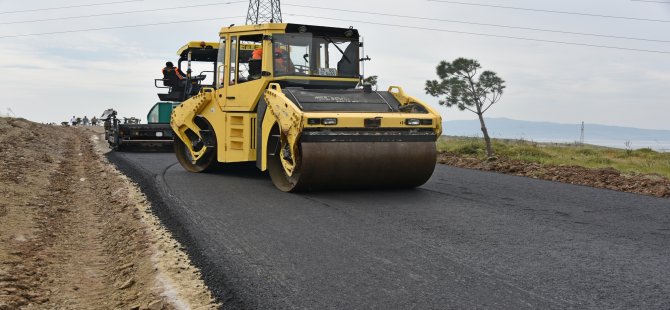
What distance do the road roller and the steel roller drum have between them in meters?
0.01

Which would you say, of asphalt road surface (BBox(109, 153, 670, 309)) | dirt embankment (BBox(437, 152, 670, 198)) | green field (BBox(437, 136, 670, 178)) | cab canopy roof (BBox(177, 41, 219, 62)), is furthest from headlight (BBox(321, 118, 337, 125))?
green field (BBox(437, 136, 670, 178))

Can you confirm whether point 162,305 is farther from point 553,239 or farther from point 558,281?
point 553,239

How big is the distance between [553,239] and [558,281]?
144cm

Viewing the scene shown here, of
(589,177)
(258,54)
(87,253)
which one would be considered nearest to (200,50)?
(258,54)

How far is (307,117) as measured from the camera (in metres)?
7.86

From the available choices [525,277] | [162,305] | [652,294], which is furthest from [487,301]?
[162,305]

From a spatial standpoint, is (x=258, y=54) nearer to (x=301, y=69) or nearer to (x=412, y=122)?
(x=301, y=69)

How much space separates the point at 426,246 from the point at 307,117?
3.11m

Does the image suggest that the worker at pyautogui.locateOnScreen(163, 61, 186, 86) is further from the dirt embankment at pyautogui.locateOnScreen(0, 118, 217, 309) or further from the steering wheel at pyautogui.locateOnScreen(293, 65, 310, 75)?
the steering wheel at pyautogui.locateOnScreen(293, 65, 310, 75)

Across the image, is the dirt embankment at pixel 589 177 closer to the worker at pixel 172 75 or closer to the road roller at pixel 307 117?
the road roller at pixel 307 117

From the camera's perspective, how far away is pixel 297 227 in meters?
6.09

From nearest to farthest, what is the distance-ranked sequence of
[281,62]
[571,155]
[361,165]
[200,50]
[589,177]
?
1. [361,165]
2. [281,62]
3. [589,177]
4. [200,50]
5. [571,155]

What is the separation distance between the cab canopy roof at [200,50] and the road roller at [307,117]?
424cm

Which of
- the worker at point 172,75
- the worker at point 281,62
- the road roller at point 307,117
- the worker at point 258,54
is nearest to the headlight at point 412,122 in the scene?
Answer: the road roller at point 307,117
